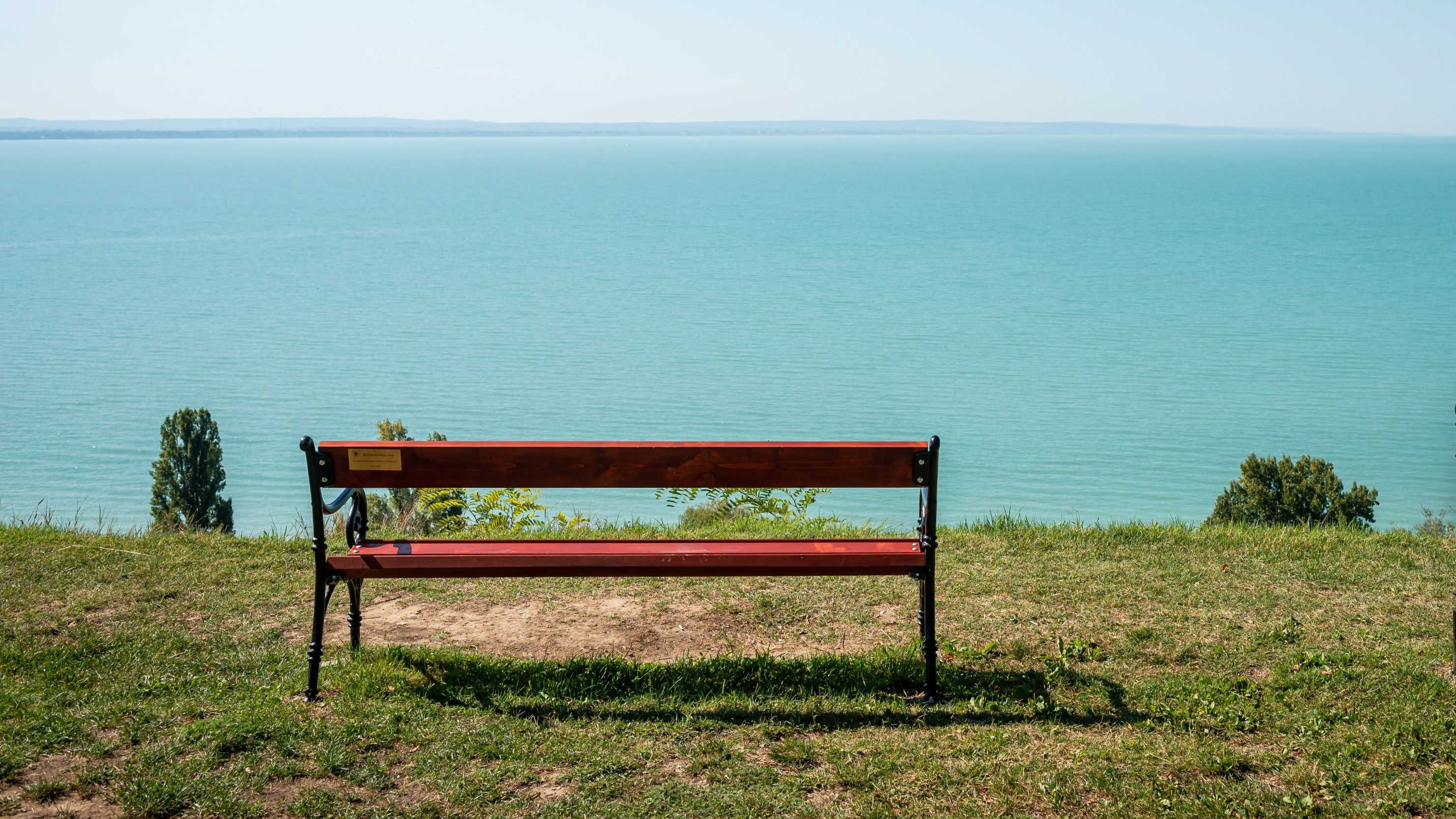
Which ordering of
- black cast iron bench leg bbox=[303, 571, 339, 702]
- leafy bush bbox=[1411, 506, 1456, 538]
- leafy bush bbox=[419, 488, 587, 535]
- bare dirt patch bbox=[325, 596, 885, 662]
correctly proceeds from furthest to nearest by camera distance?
1. leafy bush bbox=[419, 488, 587, 535]
2. leafy bush bbox=[1411, 506, 1456, 538]
3. bare dirt patch bbox=[325, 596, 885, 662]
4. black cast iron bench leg bbox=[303, 571, 339, 702]

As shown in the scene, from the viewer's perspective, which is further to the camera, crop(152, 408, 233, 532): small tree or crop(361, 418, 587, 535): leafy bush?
crop(152, 408, 233, 532): small tree

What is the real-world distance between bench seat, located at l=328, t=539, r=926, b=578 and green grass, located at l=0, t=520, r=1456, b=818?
45cm

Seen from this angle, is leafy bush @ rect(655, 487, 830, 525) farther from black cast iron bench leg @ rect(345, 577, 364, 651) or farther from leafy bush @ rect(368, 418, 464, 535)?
black cast iron bench leg @ rect(345, 577, 364, 651)

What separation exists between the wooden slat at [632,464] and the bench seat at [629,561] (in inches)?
10.8

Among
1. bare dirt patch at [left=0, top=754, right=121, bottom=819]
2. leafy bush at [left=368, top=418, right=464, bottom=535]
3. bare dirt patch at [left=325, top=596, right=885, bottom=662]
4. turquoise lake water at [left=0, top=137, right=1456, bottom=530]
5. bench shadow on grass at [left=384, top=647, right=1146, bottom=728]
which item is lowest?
bare dirt patch at [left=0, top=754, right=121, bottom=819]

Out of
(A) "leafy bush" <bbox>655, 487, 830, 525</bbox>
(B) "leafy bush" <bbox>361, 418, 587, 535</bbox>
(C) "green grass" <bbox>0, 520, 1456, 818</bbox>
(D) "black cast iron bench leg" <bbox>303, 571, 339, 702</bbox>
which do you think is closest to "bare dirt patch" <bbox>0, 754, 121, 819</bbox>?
(C) "green grass" <bbox>0, 520, 1456, 818</bbox>

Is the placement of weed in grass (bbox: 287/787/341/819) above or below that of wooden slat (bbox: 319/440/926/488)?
below

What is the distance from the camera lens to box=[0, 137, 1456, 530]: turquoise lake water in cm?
3325

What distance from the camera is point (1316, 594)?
18.8ft

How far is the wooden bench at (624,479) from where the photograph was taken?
4.33m

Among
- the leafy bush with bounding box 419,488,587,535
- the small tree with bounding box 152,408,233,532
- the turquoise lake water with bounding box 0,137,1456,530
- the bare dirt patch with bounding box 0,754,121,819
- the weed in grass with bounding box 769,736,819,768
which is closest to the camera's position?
the bare dirt patch with bounding box 0,754,121,819

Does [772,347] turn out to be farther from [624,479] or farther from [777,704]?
[777,704]

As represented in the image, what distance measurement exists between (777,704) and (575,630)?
1.46 metres

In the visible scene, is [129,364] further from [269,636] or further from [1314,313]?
[1314,313]
